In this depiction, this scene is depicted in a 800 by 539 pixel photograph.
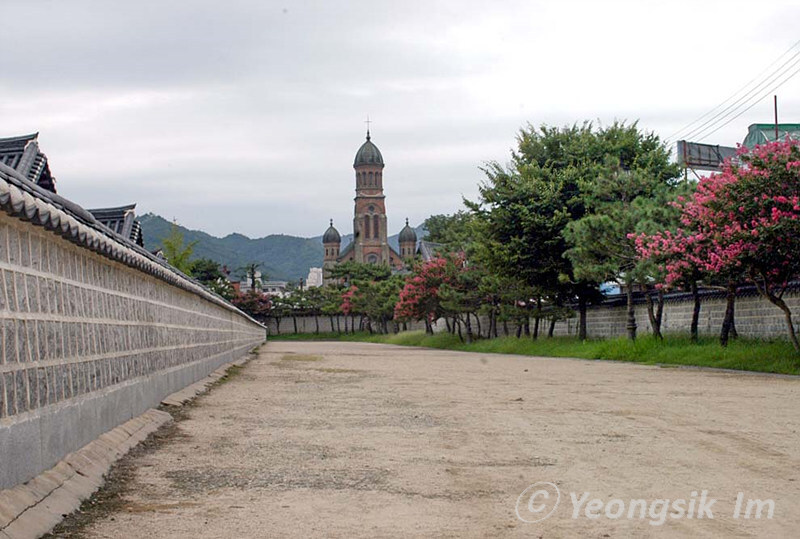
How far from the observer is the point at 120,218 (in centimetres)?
2925

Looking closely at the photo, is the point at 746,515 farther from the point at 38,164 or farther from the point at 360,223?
the point at 360,223

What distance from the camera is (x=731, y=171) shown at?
18938 millimetres

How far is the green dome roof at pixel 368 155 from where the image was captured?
146m

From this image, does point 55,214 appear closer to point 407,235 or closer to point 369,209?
point 369,209

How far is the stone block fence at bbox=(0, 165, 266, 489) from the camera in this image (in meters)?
5.76

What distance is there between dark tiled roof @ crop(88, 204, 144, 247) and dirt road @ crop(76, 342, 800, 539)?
54.2 feet

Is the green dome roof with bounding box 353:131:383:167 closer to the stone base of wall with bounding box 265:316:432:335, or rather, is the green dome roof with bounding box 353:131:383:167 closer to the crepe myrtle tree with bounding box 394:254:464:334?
the stone base of wall with bounding box 265:316:432:335

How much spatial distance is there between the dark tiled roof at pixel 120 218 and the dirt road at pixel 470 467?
16.5 metres

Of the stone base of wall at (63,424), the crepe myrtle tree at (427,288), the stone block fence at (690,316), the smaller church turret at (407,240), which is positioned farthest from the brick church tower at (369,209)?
the stone base of wall at (63,424)

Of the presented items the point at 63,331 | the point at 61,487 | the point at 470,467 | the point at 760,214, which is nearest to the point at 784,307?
the point at 760,214

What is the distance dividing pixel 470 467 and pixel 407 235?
5812 inches

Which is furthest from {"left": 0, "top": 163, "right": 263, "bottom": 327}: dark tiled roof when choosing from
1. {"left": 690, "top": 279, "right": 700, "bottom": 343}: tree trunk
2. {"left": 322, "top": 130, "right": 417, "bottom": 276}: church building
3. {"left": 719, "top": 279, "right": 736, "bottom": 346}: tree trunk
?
{"left": 322, "top": 130, "right": 417, "bottom": 276}: church building

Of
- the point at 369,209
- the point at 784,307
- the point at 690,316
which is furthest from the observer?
the point at 369,209

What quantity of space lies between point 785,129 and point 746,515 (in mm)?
36910
